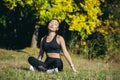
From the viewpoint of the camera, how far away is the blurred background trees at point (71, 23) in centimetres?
2341

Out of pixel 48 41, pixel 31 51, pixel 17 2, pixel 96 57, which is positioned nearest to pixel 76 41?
pixel 96 57

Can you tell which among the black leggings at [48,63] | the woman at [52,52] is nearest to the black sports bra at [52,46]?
the woman at [52,52]

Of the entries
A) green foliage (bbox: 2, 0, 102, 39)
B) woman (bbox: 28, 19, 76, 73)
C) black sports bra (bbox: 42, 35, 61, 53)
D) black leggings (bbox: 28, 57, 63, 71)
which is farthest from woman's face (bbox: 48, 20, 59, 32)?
green foliage (bbox: 2, 0, 102, 39)

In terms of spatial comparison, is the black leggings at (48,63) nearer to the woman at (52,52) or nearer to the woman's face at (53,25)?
the woman at (52,52)

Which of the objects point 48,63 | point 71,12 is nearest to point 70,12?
point 71,12

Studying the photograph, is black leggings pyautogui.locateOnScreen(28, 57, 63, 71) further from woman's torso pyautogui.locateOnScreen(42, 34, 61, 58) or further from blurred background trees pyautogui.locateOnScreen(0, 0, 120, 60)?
blurred background trees pyautogui.locateOnScreen(0, 0, 120, 60)

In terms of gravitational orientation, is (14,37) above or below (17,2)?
below

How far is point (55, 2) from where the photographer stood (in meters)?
23.2

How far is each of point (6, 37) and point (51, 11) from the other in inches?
272

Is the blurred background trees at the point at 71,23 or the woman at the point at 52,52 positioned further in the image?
the blurred background trees at the point at 71,23

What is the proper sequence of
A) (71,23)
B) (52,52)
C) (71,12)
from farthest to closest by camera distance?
(71,12) → (71,23) → (52,52)

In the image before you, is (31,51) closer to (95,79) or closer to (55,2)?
(55,2)

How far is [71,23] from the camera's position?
80.0 feet

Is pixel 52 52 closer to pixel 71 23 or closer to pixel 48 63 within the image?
pixel 48 63
